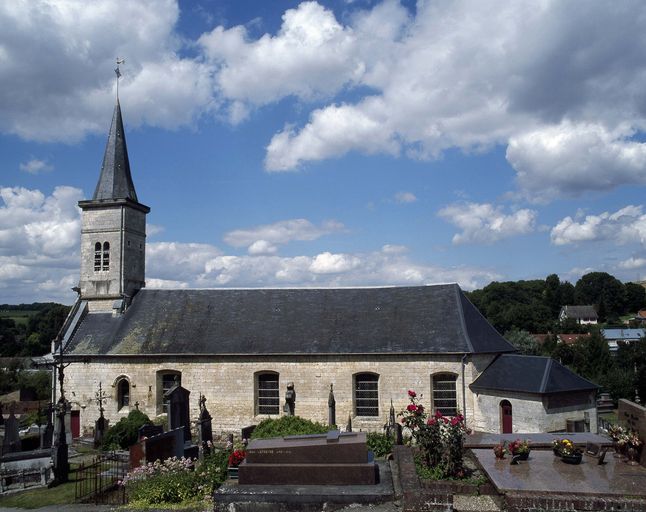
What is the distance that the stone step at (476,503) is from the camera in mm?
9715

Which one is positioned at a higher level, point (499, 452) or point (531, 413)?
point (499, 452)

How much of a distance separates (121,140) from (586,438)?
27.1m

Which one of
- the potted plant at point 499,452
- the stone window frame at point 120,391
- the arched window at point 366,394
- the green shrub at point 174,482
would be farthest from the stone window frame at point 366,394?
the potted plant at point 499,452

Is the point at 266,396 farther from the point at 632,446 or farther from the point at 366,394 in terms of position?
the point at 632,446

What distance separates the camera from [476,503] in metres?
10.0

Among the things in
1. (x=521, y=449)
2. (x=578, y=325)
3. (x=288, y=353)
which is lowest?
(x=521, y=449)

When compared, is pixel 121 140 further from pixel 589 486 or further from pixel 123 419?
pixel 589 486

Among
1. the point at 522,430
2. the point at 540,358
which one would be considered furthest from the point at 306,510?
the point at 540,358

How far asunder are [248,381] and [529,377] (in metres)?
12.0

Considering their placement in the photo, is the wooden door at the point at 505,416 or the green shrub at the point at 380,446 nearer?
the green shrub at the point at 380,446

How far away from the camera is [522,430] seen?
20969 mm

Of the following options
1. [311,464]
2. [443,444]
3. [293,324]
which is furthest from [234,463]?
[293,324]

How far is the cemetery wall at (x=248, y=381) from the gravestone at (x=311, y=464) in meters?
11.9

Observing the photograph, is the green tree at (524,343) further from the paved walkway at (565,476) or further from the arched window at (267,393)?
the paved walkway at (565,476)
